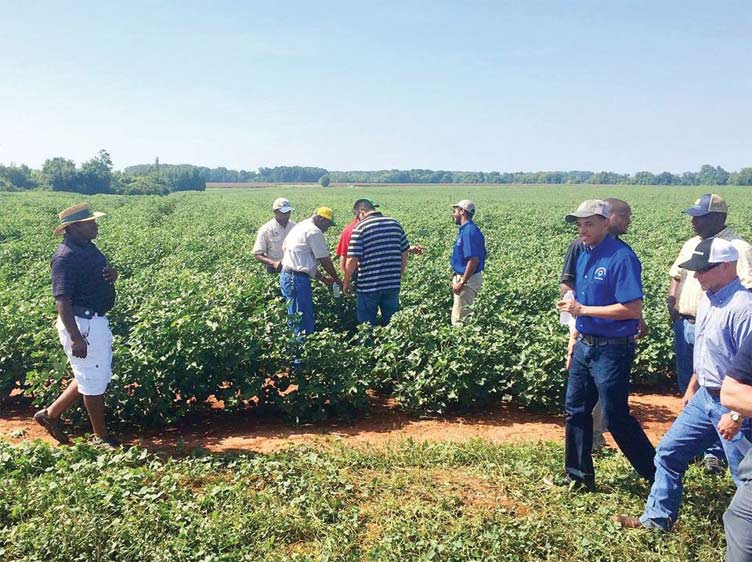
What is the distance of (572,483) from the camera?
3.98 meters

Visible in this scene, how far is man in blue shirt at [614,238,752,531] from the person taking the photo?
9.78ft

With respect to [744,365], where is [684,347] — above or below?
below

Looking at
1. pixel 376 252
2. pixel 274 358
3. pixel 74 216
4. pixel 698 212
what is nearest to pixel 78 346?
pixel 74 216

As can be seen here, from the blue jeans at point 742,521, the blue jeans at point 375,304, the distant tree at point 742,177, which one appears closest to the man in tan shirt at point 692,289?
the blue jeans at point 742,521

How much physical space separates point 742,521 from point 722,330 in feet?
3.19

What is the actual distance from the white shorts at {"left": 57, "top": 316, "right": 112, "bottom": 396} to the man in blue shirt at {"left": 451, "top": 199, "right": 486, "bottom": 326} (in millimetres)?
3958

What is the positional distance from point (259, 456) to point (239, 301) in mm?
2216

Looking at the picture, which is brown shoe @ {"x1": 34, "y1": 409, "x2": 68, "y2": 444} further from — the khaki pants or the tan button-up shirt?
the tan button-up shirt

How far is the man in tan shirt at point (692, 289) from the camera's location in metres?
Result: 4.35

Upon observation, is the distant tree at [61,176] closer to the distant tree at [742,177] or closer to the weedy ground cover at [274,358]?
the weedy ground cover at [274,358]

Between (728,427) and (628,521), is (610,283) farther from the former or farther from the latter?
(628,521)

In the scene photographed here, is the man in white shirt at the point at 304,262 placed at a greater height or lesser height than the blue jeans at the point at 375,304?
greater

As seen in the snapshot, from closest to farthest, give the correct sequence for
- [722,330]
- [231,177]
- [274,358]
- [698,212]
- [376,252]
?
[722,330] → [698,212] → [274,358] → [376,252] → [231,177]

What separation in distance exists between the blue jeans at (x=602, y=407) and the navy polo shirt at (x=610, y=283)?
4.7 inches
